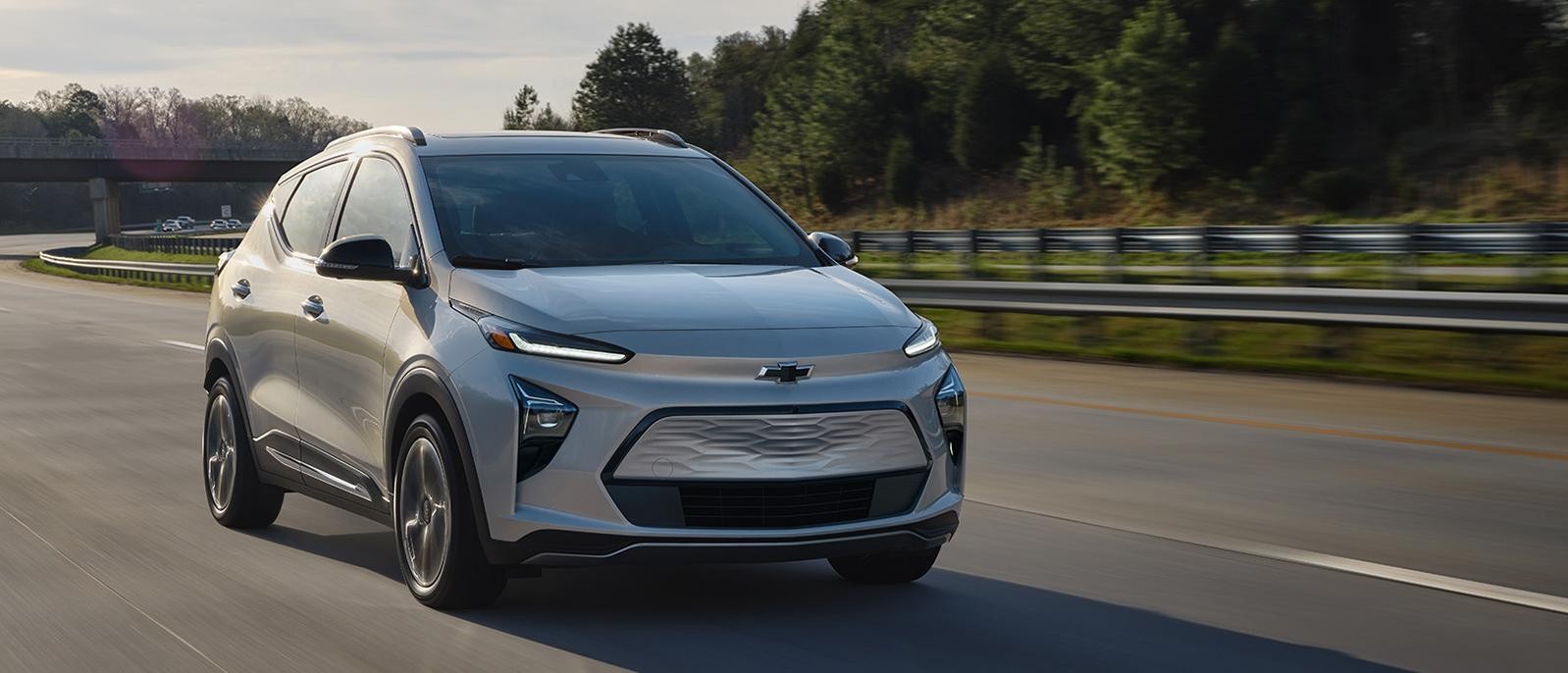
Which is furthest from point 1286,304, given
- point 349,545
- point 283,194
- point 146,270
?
point 146,270

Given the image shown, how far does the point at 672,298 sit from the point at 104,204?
101260mm

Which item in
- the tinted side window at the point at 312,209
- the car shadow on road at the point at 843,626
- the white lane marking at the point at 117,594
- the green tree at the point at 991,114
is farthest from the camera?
the green tree at the point at 991,114

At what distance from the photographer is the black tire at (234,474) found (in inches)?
310

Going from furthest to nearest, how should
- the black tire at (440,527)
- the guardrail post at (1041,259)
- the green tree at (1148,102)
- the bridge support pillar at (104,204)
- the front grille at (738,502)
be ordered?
1. the bridge support pillar at (104,204)
2. the green tree at (1148,102)
3. the guardrail post at (1041,259)
4. the black tire at (440,527)
5. the front grille at (738,502)

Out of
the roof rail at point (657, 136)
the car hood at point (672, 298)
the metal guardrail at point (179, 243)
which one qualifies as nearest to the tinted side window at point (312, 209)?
the roof rail at point (657, 136)

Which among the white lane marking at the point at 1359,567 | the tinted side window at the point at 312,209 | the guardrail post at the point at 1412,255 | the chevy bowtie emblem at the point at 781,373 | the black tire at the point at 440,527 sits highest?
the tinted side window at the point at 312,209

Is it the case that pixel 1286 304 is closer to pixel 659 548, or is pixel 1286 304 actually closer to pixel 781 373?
pixel 781 373

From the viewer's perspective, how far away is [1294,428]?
37.5ft

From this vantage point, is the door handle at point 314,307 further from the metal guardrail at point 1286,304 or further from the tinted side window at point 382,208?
the metal guardrail at point 1286,304

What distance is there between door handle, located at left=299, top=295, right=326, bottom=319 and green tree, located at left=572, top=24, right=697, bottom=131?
10925cm

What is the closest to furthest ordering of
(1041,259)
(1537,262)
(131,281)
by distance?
(1537,262) → (1041,259) → (131,281)

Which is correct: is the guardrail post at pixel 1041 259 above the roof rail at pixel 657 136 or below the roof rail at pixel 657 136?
below

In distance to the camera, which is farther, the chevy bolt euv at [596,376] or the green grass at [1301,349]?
the green grass at [1301,349]

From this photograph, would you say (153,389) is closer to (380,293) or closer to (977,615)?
(380,293)
